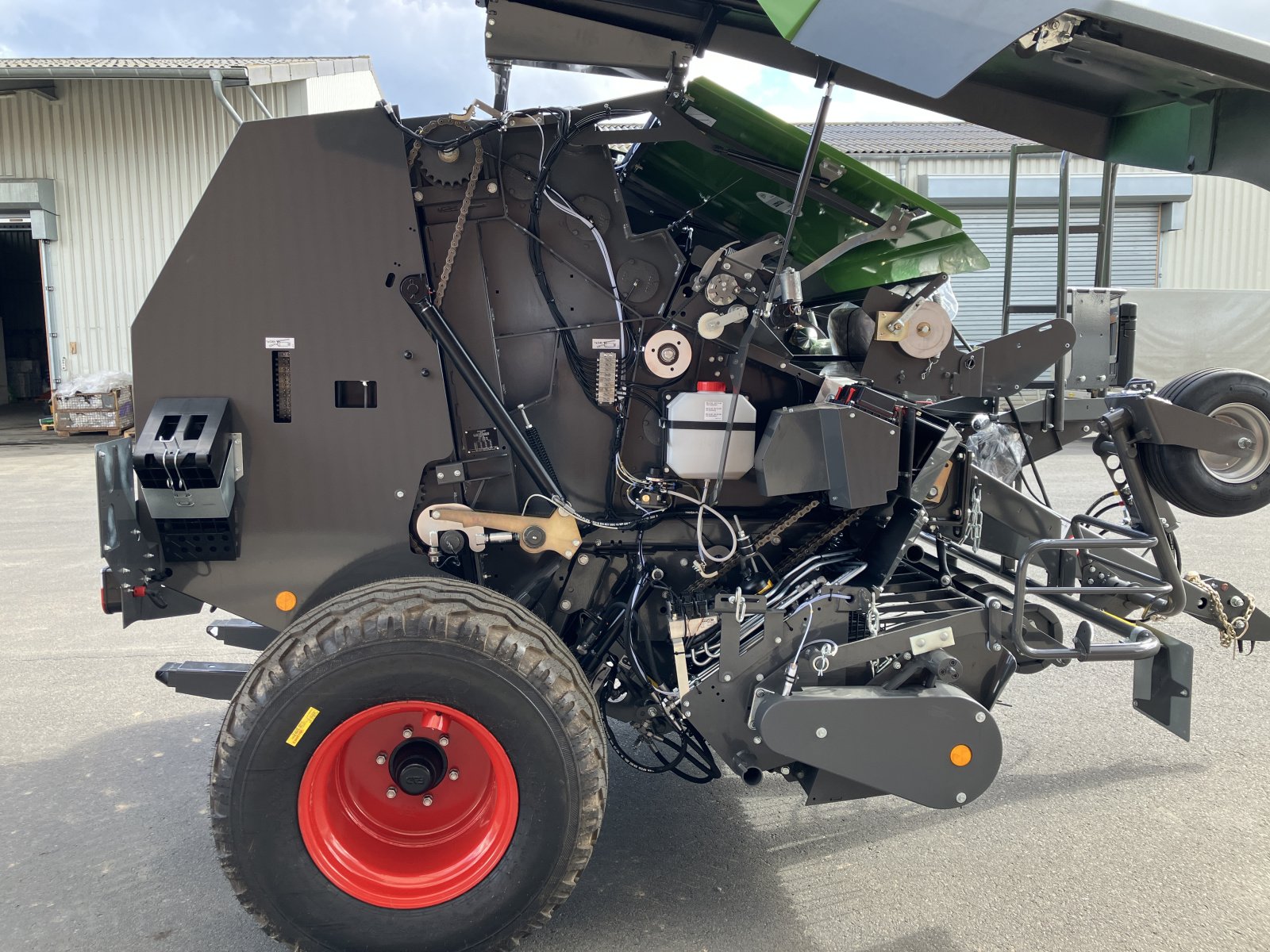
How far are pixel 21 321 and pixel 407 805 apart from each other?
32.9 meters

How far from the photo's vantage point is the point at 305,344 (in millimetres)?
2795

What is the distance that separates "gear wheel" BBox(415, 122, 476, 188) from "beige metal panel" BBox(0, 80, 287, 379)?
1588cm

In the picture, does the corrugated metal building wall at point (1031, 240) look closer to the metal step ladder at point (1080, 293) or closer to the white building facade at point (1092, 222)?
the white building facade at point (1092, 222)

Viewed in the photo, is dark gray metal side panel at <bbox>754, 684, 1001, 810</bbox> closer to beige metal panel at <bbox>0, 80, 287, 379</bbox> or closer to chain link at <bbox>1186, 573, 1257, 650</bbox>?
chain link at <bbox>1186, 573, 1257, 650</bbox>

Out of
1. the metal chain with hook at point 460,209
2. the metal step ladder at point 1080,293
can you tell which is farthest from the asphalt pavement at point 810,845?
the metal chain with hook at point 460,209

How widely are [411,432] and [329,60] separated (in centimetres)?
1725

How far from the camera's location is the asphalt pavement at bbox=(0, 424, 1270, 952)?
9.00 ft

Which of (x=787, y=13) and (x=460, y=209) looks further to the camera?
(x=460, y=209)

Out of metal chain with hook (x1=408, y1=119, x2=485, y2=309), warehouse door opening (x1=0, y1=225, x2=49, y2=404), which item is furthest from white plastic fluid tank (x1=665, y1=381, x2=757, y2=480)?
warehouse door opening (x1=0, y1=225, x2=49, y2=404)

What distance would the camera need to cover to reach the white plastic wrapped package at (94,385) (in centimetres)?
1614

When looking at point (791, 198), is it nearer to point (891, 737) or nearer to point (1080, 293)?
point (1080, 293)

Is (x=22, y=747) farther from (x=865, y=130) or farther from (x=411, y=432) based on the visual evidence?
(x=865, y=130)

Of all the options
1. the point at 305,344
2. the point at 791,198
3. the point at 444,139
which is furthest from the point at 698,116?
the point at 305,344

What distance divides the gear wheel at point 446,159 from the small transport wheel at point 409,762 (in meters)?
Answer: 1.29
